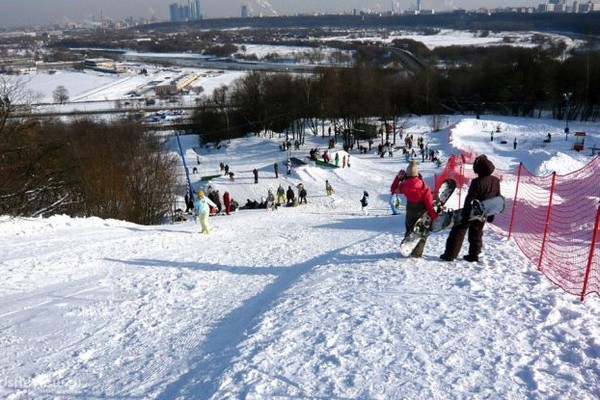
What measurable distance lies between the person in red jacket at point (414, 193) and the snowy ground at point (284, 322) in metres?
0.75

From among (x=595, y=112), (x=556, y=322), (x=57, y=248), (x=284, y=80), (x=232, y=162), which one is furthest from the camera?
(x=284, y=80)

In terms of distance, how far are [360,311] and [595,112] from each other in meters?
56.6

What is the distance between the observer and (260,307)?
6.51 m

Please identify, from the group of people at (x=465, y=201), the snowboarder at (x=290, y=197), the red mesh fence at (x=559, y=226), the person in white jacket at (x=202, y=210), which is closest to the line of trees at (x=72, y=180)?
the snowboarder at (x=290, y=197)

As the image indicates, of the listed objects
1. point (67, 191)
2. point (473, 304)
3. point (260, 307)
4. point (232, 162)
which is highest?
point (473, 304)

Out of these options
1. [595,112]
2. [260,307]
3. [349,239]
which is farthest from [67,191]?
[595,112]

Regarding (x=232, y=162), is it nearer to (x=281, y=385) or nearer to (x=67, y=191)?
(x=67, y=191)

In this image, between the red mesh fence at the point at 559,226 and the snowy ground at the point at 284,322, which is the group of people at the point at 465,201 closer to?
the snowy ground at the point at 284,322

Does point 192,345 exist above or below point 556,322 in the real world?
below

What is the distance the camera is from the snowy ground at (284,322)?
442 cm

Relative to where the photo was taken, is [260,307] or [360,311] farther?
[260,307]

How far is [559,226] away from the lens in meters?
13.2

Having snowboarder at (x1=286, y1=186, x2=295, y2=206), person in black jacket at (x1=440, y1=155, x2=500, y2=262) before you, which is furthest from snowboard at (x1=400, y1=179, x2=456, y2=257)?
snowboarder at (x1=286, y1=186, x2=295, y2=206)

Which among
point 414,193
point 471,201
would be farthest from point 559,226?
point 414,193
